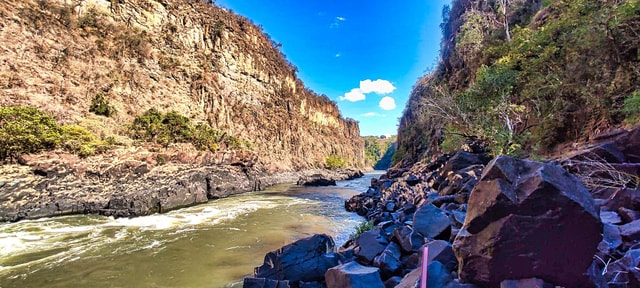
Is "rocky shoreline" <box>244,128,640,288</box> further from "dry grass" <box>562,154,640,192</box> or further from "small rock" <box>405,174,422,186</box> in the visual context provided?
"small rock" <box>405,174,422,186</box>

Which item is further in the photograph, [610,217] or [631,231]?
[610,217]

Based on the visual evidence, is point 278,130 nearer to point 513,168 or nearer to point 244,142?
point 244,142

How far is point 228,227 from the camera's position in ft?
35.9

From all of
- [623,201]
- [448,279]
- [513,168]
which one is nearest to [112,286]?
[448,279]

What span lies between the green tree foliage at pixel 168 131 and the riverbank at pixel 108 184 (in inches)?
79.0

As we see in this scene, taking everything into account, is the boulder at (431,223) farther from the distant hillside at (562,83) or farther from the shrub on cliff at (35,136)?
the shrub on cliff at (35,136)

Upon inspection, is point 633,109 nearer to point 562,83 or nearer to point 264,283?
point 562,83

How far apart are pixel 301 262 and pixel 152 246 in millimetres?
6177

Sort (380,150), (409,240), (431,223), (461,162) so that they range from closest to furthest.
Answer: (409,240) → (431,223) → (461,162) → (380,150)

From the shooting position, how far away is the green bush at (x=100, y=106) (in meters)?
21.0

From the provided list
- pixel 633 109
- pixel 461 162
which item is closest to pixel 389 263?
pixel 633 109

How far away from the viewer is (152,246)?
327 inches

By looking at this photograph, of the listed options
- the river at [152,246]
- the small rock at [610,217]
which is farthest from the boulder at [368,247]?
the small rock at [610,217]

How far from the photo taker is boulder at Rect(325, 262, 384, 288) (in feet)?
10.4
